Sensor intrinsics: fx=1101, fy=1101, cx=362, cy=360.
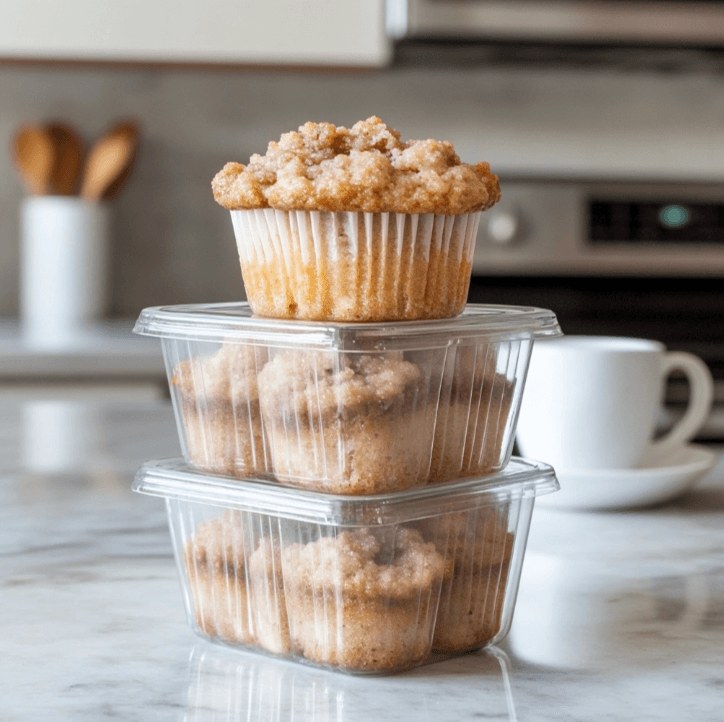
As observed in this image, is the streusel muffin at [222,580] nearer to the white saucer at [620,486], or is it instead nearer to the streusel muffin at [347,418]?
the streusel muffin at [347,418]

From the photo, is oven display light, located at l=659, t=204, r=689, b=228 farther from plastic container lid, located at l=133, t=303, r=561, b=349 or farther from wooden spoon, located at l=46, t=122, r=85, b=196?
plastic container lid, located at l=133, t=303, r=561, b=349

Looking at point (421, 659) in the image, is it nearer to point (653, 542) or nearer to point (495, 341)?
point (495, 341)

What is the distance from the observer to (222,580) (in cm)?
63

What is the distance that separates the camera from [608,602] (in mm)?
707

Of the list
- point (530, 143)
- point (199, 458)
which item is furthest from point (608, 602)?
point (530, 143)

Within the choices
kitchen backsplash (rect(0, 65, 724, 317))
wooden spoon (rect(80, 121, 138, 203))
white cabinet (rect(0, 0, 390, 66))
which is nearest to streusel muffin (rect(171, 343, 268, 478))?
white cabinet (rect(0, 0, 390, 66))

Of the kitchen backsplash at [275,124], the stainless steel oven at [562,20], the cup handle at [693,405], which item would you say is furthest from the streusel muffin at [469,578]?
the kitchen backsplash at [275,124]

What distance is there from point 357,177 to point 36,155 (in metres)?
1.97

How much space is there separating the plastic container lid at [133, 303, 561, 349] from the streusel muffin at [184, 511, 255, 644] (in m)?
0.11

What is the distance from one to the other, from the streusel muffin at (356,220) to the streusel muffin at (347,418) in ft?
0.15

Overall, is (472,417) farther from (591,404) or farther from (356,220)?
(591,404)

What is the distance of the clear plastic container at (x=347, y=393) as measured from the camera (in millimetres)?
570

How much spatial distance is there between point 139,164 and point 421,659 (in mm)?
2136

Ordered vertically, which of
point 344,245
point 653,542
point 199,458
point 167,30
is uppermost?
point 167,30
